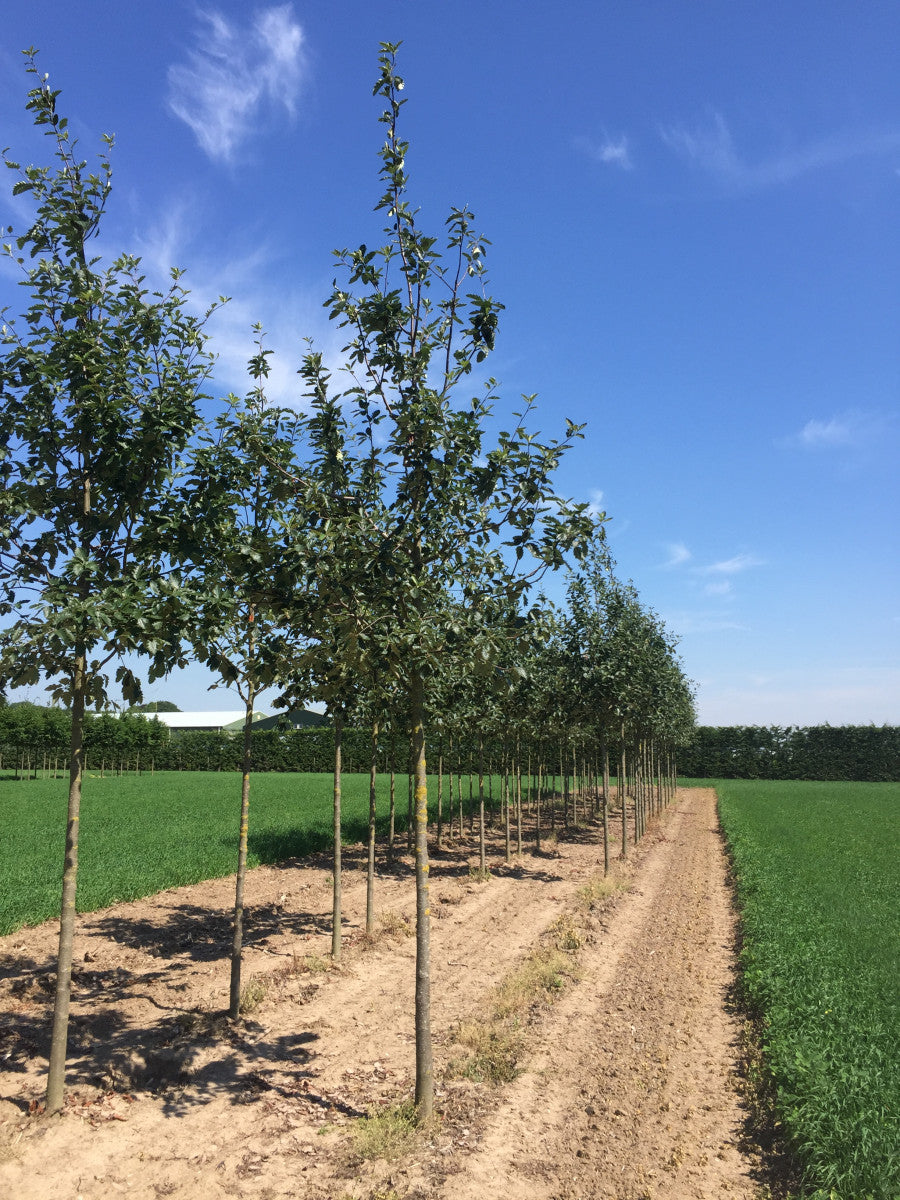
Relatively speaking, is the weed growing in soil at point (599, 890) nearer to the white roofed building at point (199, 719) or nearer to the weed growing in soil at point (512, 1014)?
the weed growing in soil at point (512, 1014)

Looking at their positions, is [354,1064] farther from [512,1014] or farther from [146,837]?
[146,837]

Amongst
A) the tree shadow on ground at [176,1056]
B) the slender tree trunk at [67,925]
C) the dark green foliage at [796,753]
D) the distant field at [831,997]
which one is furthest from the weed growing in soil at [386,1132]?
the dark green foliage at [796,753]

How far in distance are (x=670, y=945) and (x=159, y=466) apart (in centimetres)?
1075

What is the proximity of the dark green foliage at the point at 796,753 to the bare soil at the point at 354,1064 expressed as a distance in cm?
5724

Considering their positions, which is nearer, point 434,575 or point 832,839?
point 434,575

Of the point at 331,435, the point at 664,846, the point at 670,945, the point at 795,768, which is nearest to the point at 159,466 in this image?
the point at 331,435

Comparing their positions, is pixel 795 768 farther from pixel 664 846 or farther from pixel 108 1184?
pixel 108 1184

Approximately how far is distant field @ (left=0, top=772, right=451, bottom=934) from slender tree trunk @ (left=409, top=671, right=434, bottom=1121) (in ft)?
32.3

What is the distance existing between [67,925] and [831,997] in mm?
8032

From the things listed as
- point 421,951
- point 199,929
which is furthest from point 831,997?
point 199,929

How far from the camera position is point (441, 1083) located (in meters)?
6.90

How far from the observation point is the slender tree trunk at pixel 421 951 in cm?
604

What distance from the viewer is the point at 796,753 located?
67.2 metres

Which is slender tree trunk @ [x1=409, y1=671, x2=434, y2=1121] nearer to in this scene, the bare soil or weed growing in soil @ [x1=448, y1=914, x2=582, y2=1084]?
the bare soil
